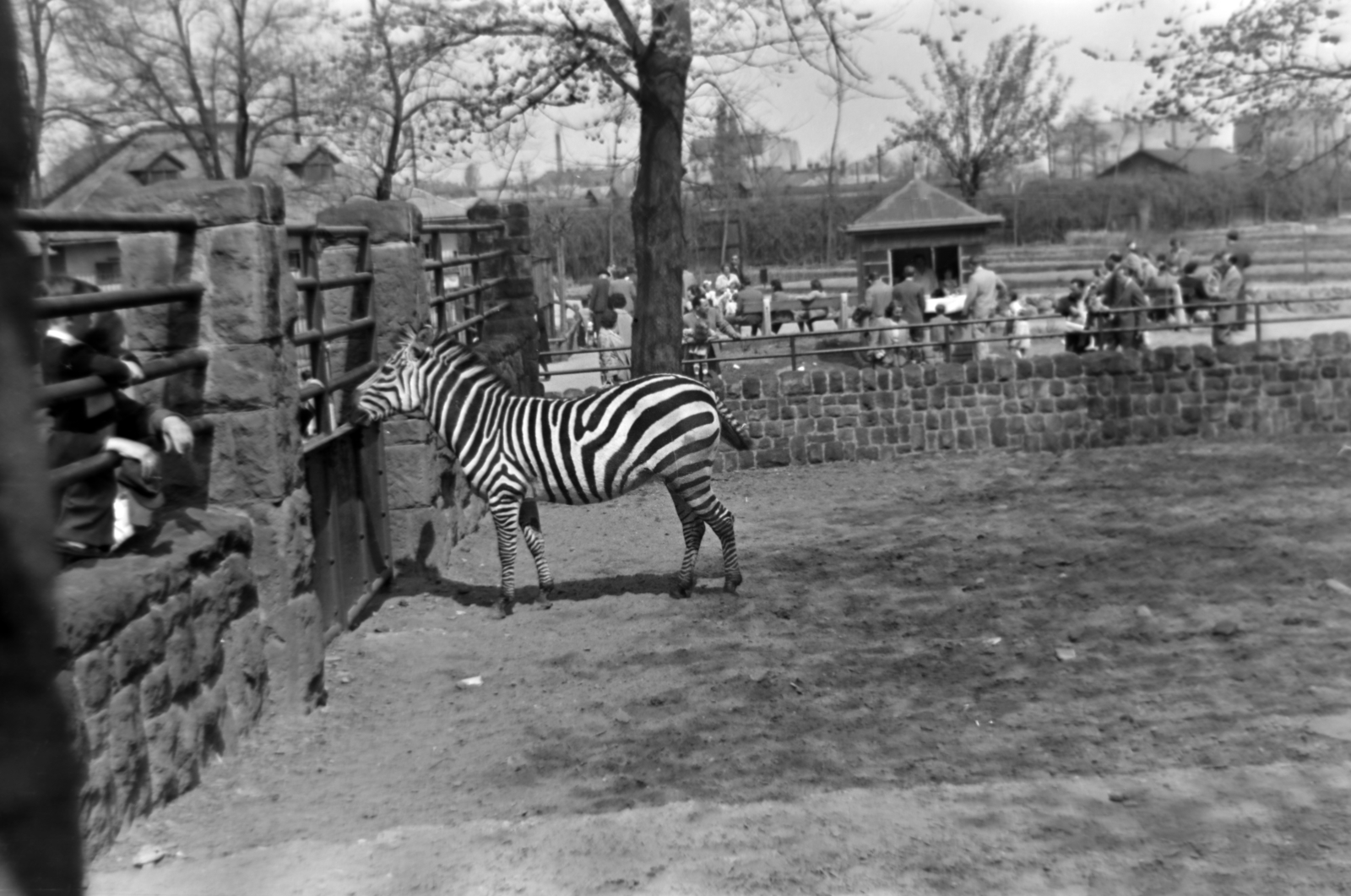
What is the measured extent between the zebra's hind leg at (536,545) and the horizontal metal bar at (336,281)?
1724 mm

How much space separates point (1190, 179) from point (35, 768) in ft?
177

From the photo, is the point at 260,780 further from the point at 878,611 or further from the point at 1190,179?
the point at 1190,179

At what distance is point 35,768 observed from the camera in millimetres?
1584

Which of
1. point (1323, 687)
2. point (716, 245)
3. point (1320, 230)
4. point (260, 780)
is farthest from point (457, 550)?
point (1320, 230)

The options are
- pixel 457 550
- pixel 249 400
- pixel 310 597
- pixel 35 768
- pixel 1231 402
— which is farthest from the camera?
pixel 1231 402

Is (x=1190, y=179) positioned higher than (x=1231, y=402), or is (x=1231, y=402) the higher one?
(x=1190, y=179)

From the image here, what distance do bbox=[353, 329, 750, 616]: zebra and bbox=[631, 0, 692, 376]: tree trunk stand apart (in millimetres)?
5824

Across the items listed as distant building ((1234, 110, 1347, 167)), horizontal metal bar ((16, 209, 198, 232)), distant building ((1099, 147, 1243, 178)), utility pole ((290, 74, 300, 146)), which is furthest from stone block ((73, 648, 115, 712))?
distant building ((1099, 147, 1243, 178))

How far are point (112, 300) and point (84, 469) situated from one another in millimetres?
A: 632

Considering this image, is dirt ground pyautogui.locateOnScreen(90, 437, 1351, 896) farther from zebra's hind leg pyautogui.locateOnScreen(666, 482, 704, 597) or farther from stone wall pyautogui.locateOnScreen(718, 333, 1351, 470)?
stone wall pyautogui.locateOnScreen(718, 333, 1351, 470)

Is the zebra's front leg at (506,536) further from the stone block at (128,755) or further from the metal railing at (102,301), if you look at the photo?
the stone block at (128,755)

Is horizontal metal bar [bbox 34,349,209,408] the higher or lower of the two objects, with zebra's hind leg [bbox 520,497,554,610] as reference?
higher

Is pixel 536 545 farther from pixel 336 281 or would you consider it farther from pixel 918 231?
pixel 918 231

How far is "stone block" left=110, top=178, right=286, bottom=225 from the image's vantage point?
20.6ft
